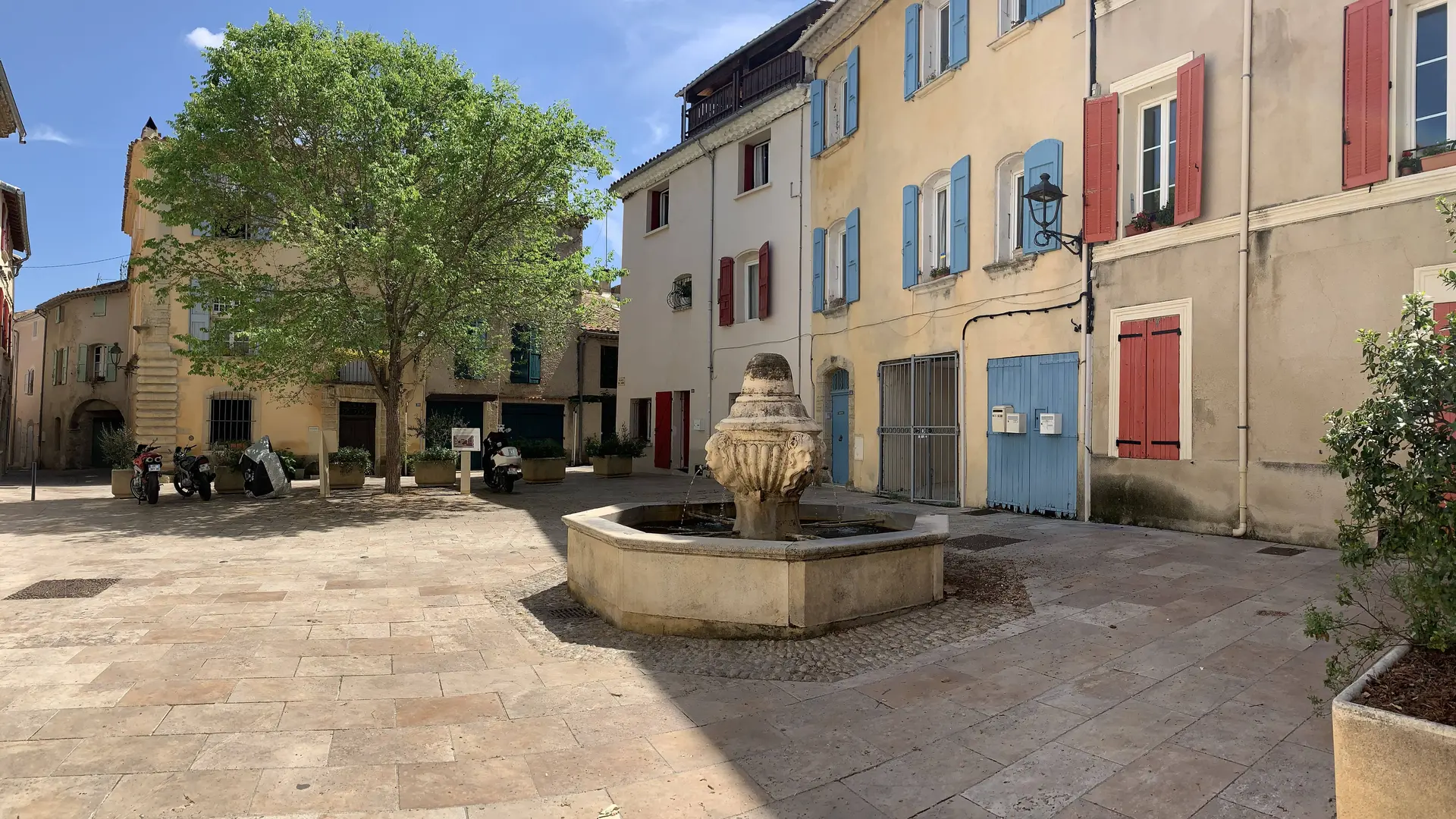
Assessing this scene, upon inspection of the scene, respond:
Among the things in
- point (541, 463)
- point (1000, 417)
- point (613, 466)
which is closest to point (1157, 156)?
point (1000, 417)

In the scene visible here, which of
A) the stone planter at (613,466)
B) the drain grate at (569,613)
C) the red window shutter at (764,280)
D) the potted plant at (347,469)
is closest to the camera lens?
the drain grate at (569,613)

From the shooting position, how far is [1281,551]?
7.82 m

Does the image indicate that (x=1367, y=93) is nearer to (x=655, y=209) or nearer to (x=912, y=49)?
(x=912, y=49)

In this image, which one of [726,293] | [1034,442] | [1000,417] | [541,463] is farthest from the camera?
[726,293]

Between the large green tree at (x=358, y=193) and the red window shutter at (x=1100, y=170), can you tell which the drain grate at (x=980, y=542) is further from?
the large green tree at (x=358, y=193)

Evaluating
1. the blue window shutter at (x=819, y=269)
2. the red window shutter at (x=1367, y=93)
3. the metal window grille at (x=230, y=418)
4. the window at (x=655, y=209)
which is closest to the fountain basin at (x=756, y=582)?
the red window shutter at (x=1367, y=93)

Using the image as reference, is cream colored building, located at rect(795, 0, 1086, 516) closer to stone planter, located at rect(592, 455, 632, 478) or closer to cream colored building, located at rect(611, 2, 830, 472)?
cream colored building, located at rect(611, 2, 830, 472)

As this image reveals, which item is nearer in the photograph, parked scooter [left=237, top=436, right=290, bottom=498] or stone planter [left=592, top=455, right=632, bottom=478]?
parked scooter [left=237, top=436, right=290, bottom=498]

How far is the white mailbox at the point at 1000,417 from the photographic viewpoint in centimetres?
1151

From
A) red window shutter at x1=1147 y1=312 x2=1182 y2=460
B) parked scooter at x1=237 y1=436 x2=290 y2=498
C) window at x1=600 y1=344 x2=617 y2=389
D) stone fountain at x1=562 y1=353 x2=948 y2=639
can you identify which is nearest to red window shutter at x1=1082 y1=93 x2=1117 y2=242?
red window shutter at x1=1147 y1=312 x2=1182 y2=460

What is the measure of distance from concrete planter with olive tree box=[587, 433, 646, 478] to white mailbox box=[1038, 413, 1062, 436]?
1184 cm

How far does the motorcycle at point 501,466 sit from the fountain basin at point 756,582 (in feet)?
34.9

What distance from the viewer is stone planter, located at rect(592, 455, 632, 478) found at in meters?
20.5

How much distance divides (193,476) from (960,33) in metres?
14.6
